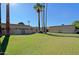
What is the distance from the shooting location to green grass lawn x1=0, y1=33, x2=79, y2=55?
335cm

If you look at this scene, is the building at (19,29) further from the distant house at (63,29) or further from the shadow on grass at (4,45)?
the distant house at (63,29)

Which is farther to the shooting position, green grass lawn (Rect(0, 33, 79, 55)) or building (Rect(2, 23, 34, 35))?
building (Rect(2, 23, 34, 35))

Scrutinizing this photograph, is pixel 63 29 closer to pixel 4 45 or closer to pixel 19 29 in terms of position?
pixel 19 29

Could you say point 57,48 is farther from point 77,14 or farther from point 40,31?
point 77,14

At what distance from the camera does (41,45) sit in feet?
11.5

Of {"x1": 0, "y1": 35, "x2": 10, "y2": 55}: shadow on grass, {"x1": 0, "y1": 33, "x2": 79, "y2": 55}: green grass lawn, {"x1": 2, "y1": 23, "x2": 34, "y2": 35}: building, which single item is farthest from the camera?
{"x1": 2, "y1": 23, "x2": 34, "y2": 35}: building

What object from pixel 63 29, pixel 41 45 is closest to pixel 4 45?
pixel 41 45

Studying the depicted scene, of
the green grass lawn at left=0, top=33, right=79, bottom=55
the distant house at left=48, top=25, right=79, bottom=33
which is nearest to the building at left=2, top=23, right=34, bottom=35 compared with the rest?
the green grass lawn at left=0, top=33, right=79, bottom=55

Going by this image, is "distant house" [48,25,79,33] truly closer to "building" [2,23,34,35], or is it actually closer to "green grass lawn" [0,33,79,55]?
"green grass lawn" [0,33,79,55]

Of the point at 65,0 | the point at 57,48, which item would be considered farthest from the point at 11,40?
the point at 65,0

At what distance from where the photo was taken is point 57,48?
346 cm

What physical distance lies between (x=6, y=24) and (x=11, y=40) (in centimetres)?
30

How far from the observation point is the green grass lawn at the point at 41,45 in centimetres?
335

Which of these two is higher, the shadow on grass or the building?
the building
